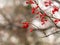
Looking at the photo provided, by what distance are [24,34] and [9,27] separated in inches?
15.8

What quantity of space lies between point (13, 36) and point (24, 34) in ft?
0.89

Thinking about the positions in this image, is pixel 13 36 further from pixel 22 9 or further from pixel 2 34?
pixel 22 9

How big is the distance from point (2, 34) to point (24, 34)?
0.54m

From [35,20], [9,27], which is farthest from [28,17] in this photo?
[9,27]

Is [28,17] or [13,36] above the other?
[28,17]

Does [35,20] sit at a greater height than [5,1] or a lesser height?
lesser

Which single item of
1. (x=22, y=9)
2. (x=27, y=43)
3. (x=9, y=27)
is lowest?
(x=27, y=43)

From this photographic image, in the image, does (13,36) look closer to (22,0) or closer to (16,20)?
(16,20)

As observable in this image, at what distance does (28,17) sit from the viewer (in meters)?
5.56

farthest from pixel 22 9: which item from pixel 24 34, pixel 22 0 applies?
pixel 24 34

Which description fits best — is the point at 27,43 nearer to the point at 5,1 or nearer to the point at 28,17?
the point at 28,17

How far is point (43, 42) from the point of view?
546 centimetres

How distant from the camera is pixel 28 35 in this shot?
5688 millimetres

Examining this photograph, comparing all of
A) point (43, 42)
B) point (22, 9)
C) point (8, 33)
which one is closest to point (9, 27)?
point (8, 33)
